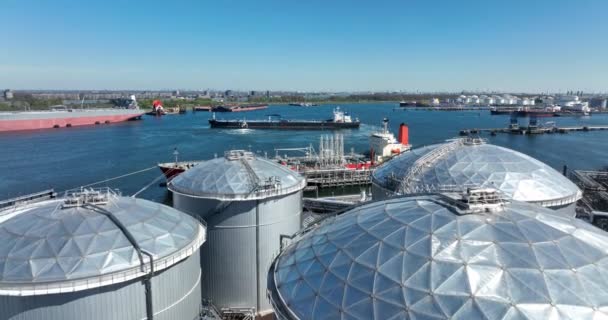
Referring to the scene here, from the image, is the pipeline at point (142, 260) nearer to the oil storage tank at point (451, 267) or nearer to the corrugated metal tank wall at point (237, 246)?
the oil storage tank at point (451, 267)

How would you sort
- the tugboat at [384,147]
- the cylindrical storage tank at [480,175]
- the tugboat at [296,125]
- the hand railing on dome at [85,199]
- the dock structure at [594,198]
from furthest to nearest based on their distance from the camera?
the tugboat at [296,125] < the tugboat at [384,147] < the dock structure at [594,198] < the cylindrical storage tank at [480,175] < the hand railing on dome at [85,199]

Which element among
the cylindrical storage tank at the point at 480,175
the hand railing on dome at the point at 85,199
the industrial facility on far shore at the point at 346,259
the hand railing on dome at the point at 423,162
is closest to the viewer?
the industrial facility on far shore at the point at 346,259

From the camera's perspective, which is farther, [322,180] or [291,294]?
[322,180]

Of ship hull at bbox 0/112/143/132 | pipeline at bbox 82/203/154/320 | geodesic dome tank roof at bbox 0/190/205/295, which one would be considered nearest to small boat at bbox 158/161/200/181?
geodesic dome tank roof at bbox 0/190/205/295

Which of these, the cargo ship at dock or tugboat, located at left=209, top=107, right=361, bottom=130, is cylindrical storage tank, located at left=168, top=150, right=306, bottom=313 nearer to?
tugboat, located at left=209, top=107, right=361, bottom=130

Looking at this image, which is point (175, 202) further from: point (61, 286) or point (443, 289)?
point (443, 289)

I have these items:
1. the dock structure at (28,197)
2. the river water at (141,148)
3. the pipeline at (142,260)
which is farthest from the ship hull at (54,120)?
the pipeline at (142,260)

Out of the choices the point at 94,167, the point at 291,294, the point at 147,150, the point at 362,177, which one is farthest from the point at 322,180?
the point at 291,294
